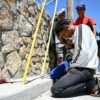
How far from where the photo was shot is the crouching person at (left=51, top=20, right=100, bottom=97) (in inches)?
166

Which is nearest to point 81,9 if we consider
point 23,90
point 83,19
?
point 83,19

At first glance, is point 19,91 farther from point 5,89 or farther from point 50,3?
point 50,3

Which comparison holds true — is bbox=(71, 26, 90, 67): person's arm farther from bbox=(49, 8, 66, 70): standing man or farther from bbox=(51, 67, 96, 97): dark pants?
bbox=(49, 8, 66, 70): standing man

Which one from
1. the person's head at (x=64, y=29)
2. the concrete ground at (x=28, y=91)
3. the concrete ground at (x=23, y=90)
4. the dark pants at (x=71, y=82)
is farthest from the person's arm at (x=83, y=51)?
the concrete ground at (x=23, y=90)

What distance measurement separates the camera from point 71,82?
166 inches

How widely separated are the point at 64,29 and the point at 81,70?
3.64 ft

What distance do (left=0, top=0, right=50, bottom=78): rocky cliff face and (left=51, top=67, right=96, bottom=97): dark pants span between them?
4.09ft

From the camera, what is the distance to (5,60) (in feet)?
17.4

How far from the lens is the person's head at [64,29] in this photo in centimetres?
468

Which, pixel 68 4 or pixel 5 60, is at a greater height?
pixel 68 4

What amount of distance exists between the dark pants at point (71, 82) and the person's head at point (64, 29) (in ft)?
2.13

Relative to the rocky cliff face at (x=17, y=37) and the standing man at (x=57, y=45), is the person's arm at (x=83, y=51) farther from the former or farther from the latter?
the standing man at (x=57, y=45)

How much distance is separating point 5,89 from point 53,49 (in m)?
3.14

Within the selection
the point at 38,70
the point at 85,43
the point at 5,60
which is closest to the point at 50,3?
the point at 38,70
